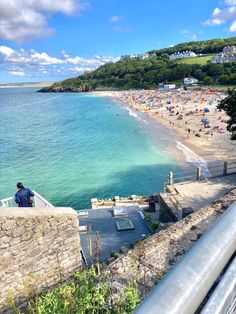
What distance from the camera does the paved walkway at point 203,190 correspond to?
1311cm

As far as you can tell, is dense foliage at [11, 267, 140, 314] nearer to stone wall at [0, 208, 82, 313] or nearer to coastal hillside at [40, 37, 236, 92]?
stone wall at [0, 208, 82, 313]

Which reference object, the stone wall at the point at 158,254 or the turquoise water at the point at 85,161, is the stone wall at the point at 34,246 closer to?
the stone wall at the point at 158,254

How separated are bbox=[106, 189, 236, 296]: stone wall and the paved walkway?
6.13 metres

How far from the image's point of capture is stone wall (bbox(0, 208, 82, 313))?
5836mm

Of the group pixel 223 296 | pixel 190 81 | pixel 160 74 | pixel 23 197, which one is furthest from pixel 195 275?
pixel 160 74

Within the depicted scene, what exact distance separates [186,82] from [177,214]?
4365 inches

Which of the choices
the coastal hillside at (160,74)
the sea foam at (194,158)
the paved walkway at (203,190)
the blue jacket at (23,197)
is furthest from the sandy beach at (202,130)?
the coastal hillside at (160,74)

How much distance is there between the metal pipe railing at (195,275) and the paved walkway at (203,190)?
11.5m

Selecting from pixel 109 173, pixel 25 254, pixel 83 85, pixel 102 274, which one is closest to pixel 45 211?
pixel 25 254

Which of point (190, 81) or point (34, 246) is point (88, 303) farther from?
point (190, 81)

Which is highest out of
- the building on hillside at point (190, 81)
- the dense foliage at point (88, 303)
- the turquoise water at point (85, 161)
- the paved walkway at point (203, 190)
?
the building on hillside at point (190, 81)

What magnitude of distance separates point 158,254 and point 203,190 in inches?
376

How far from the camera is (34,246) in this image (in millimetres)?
6223

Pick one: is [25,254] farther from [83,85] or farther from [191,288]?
[83,85]
